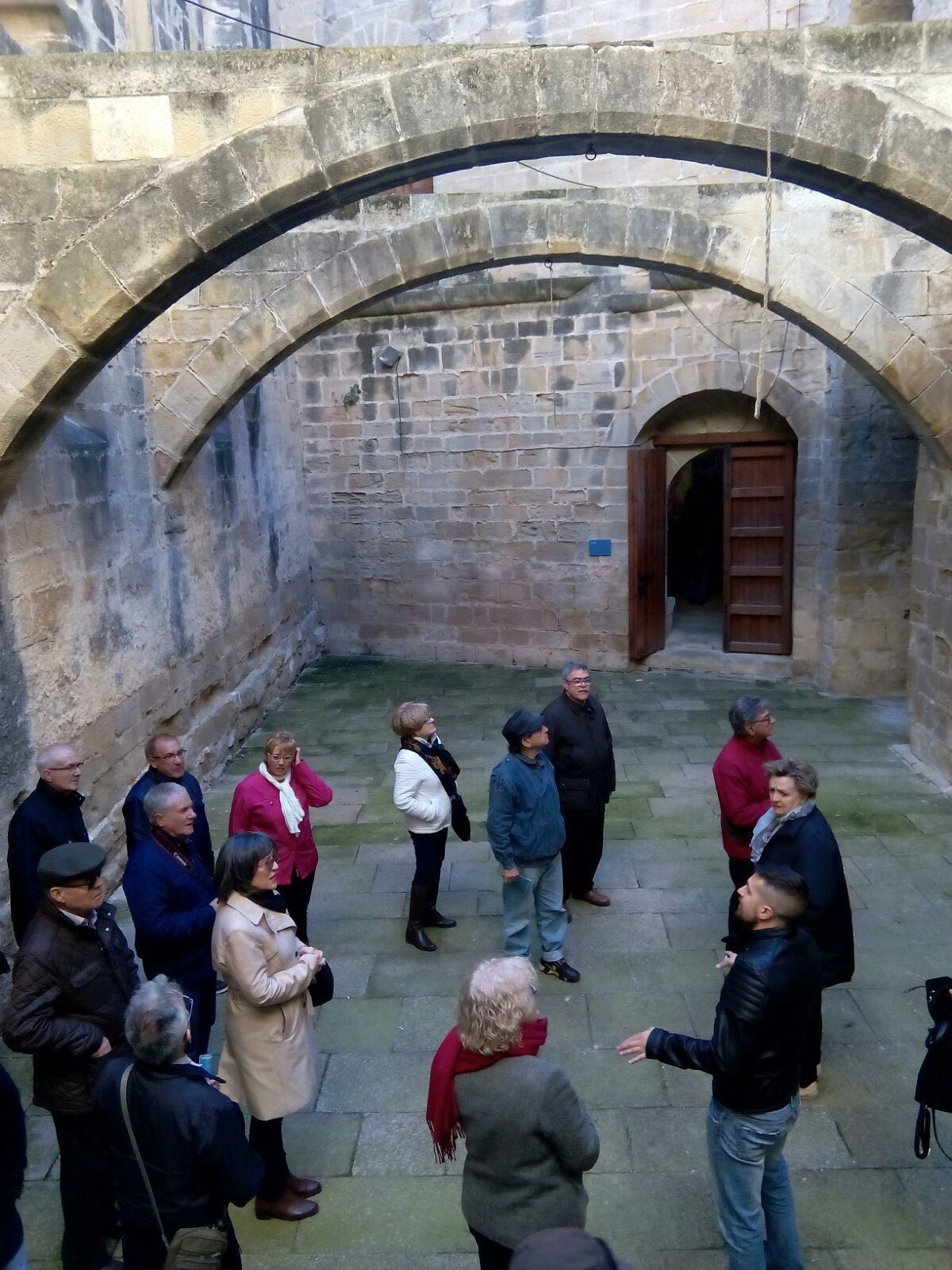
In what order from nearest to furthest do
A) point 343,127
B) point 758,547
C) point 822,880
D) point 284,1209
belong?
point 284,1209, point 822,880, point 343,127, point 758,547

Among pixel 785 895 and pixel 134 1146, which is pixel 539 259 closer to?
pixel 785 895

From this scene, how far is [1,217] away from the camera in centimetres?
405

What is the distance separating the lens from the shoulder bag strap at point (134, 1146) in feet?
7.44

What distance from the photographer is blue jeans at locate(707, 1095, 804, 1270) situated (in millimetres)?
2543

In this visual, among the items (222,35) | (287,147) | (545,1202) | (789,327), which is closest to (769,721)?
(545,1202)

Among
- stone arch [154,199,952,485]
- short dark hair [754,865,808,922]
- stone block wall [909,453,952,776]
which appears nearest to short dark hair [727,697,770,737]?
short dark hair [754,865,808,922]

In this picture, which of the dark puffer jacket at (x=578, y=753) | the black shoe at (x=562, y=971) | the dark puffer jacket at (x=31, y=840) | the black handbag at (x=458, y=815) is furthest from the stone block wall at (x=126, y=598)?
the dark puffer jacket at (x=578, y=753)

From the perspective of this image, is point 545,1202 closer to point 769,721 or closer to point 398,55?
point 769,721

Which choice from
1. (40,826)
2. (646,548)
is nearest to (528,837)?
(40,826)

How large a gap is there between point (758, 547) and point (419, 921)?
7.10 m

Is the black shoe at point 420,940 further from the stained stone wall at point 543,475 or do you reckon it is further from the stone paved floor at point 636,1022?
the stained stone wall at point 543,475

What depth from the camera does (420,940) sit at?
481cm

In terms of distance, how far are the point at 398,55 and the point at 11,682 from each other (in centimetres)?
338

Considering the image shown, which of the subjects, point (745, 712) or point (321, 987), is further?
point (745, 712)
